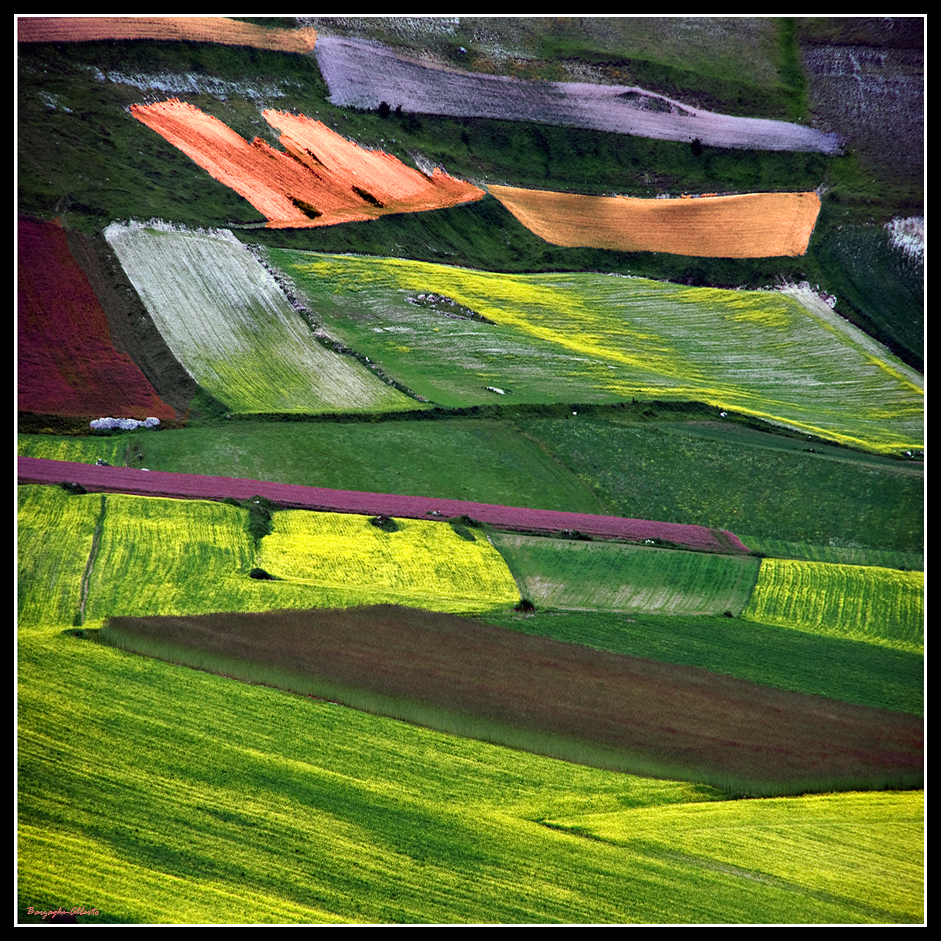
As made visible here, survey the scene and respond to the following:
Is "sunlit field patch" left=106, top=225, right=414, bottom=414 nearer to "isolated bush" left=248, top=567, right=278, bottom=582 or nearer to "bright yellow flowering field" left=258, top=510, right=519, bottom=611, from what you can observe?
"bright yellow flowering field" left=258, top=510, right=519, bottom=611

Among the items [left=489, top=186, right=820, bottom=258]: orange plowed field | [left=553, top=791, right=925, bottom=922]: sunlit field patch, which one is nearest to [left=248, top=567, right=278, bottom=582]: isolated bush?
[left=553, top=791, right=925, bottom=922]: sunlit field patch

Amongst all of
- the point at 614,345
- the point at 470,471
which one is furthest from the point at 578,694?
the point at 614,345

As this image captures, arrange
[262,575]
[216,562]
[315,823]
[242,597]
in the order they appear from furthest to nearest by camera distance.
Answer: [216,562] < [262,575] < [242,597] < [315,823]

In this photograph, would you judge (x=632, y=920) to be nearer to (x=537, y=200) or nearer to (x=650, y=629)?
(x=650, y=629)

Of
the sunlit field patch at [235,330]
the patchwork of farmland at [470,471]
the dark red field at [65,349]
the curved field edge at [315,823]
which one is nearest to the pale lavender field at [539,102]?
the patchwork of farmland at [470,471]

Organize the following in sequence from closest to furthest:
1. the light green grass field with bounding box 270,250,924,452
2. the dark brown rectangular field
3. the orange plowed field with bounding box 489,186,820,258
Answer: the dark brown rectangular field, the light green grass field with bounding box 270,250,924,452, the orange plowed field with bounding box 489,186,820,258

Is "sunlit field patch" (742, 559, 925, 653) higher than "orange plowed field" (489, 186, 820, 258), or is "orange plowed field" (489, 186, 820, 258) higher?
"orange plowed field" (489, 186, 820, 258)

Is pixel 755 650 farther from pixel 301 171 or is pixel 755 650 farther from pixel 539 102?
pixel 539 102
